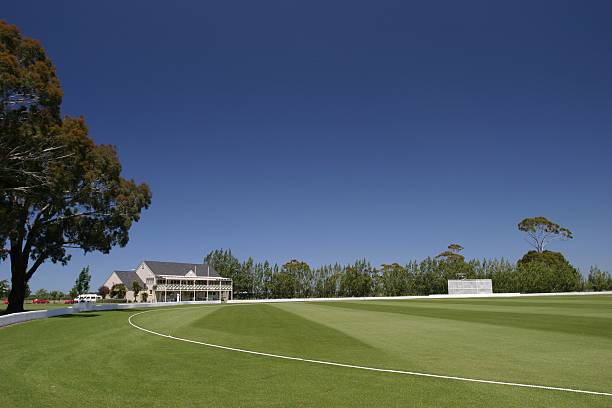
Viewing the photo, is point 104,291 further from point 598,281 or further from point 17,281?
point 598,281

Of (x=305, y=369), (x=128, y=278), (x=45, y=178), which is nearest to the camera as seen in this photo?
(x=305, y=369)

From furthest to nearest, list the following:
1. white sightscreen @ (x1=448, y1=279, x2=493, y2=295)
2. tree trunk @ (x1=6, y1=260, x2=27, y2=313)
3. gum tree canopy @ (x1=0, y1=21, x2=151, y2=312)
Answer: white sightscreen @ (x1=448, y1=279, x2=493, y2=295) → tree trunk @ (x1=6, y1=260, x2=27, y2=313) → gum tree canopy @ (x1=0, y1=21, x2=151, y2=312)

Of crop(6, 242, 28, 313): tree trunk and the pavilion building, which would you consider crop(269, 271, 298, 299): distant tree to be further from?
crop(6, 242, 28, 313): tree trunk

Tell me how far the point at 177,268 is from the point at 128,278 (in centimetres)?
1033

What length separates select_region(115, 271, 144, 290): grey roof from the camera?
304 feet

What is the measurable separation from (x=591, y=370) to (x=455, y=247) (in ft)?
318

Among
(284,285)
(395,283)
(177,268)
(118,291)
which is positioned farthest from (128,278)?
(395,283)

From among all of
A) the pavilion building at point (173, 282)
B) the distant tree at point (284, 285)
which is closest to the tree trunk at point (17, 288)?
the pavilion building at point (173, 282)

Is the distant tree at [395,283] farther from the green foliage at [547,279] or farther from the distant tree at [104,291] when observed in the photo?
the distant tree at [104,291]

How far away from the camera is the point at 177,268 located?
96.7 m

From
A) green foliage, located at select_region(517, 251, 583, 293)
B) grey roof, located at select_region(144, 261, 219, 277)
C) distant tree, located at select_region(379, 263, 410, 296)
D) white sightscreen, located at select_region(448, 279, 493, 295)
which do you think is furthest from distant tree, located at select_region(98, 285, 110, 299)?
green foliage, located at select_region(517, 251, 583, 293)

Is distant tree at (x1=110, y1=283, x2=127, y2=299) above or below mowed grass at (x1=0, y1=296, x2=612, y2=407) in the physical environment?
below

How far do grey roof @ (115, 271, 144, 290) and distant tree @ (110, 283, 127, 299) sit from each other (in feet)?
5.03

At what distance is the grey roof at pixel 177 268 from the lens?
92.6 m
